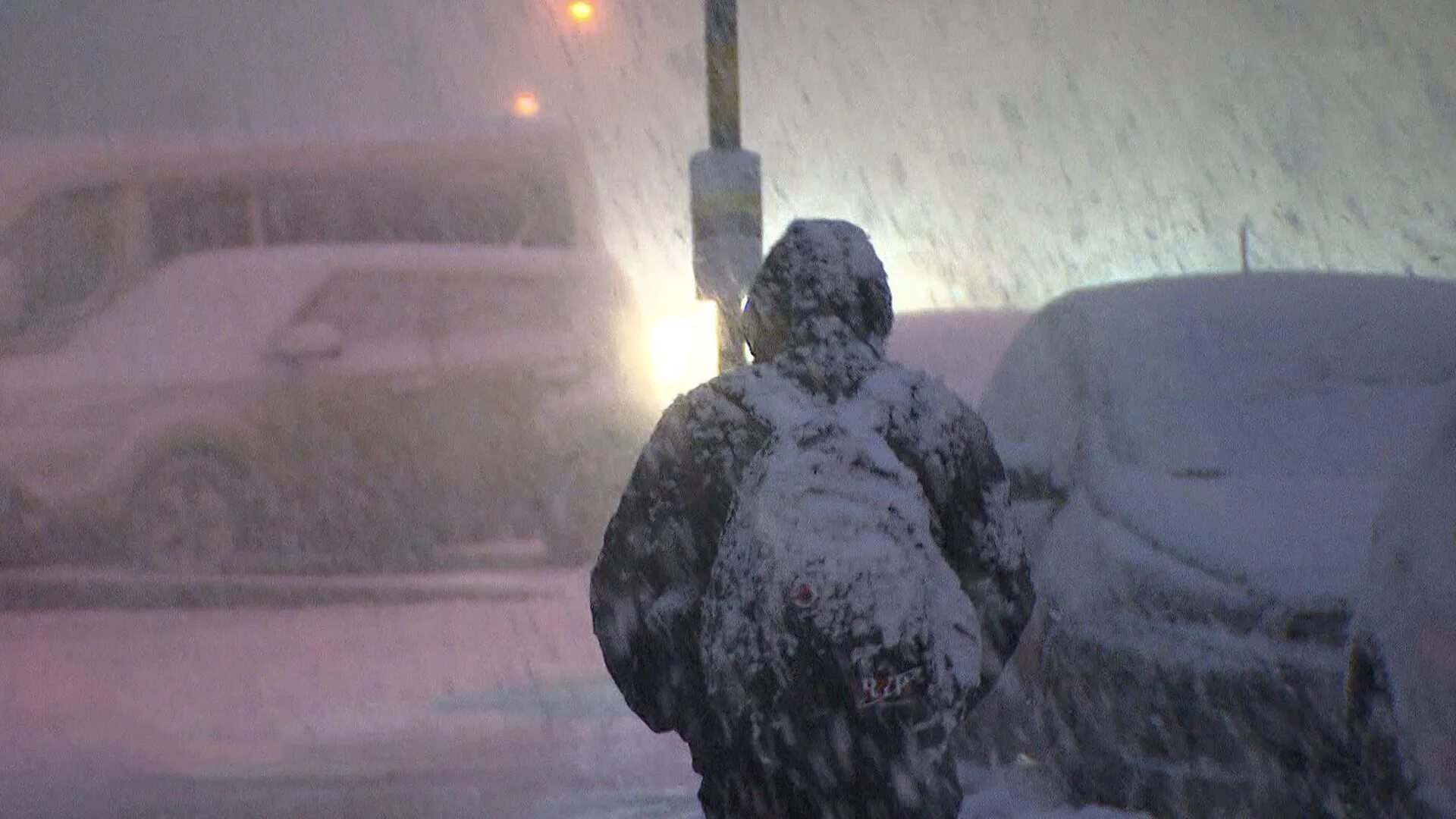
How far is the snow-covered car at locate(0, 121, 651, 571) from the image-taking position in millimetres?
10633

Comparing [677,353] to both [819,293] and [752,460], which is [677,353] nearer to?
[819,293]

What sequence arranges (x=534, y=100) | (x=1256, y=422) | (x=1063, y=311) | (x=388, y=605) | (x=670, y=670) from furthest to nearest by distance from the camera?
1. (x=534, y=100)
2. (x=388, y=605)
3. (x=1063, y=311)
4. (x=1256, y=422)
5. (x=670, y=670)

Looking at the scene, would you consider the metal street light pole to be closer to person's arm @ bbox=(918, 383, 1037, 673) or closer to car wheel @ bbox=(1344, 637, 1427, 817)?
car wheel @ bbox=(1344, 637, 1427, 817)

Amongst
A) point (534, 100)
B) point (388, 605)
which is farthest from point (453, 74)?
point (388, 605)

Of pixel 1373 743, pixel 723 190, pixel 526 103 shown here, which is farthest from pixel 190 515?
pixel 526 103

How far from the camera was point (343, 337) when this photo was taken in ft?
36.4

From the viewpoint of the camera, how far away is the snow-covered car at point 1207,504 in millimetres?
4664

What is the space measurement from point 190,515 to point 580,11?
18.9 ft

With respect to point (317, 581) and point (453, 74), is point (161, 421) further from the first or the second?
point (453, 74)

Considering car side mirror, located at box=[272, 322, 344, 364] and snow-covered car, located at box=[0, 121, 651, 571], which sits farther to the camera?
car side mirror, located at box=[272, 322, 344, 364]

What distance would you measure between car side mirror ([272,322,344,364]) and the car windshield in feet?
18.5

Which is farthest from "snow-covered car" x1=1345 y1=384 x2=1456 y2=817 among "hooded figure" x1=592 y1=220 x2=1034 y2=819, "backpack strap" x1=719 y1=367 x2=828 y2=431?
"backpack strap" x1=719 y1=367 x2=828 y2=431

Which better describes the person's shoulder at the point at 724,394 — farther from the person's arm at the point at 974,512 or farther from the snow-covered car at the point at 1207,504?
the snow-covered car at the point at 1207,504

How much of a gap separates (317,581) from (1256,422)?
675 cm
